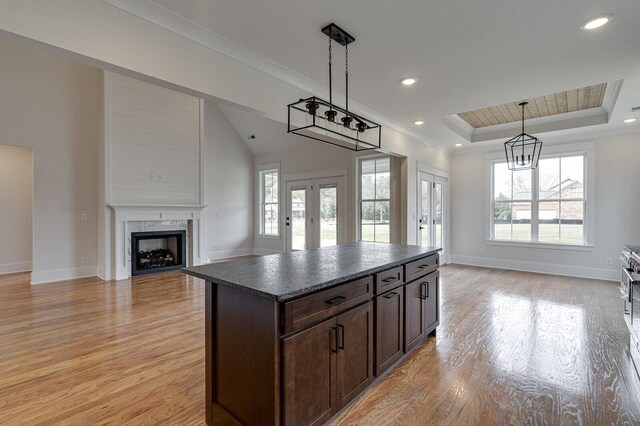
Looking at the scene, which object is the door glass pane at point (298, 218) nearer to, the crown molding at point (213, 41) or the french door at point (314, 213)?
the french door at point (314, 213)

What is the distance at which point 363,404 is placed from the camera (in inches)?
82.5

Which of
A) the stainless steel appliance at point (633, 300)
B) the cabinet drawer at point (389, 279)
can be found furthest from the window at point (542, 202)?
the cabinet drawer at point (389, 279)

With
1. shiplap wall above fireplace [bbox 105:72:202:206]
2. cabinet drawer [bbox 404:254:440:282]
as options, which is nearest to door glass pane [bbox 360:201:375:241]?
cabinet drawer [bbox 404:254:440:282]

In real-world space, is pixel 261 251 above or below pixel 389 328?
below

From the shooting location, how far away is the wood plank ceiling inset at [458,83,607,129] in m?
4.43

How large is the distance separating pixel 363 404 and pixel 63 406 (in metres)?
1.95

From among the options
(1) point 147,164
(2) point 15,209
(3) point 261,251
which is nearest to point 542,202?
(3) point 261,251

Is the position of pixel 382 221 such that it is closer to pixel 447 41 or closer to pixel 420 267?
pixel 420 267

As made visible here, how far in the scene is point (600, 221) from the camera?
5.74m

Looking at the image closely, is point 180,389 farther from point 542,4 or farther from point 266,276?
point 542,4

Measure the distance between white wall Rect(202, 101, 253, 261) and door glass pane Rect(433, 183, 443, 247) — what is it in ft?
16.1

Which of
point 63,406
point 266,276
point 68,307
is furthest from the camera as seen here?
point 68,307

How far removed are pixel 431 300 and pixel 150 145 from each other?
18.7 ft

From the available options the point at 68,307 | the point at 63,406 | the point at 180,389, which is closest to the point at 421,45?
the point at 180,389
